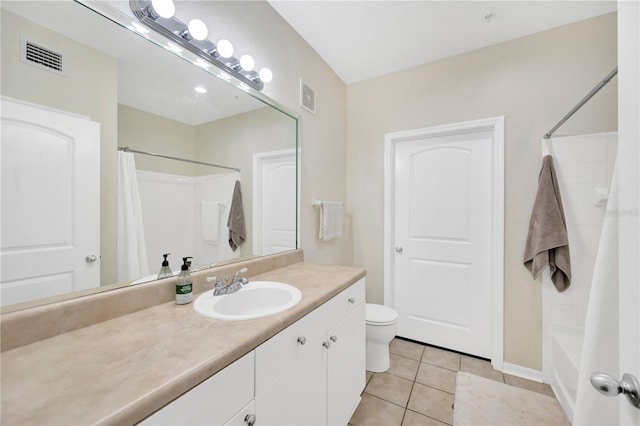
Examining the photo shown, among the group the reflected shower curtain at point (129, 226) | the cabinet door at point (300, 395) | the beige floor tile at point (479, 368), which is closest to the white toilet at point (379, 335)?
the beige floor tile at point (479, 368)

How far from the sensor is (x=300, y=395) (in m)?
0.98

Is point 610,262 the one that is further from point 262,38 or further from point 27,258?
point 262,38

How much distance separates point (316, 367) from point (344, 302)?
0.35m

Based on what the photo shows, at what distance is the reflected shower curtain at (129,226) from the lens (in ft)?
3.10

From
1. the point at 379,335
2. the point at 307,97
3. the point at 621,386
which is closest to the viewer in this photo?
the point at 621,386

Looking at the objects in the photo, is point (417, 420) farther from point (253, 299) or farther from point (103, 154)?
point (103, 154)

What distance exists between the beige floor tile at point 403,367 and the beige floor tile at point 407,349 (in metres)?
0.06

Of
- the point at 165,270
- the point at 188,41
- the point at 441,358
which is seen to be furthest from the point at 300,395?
the point at 441,358

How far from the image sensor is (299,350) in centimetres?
98

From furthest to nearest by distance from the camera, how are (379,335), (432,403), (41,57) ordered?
(379,335), (432,403), (41,57)

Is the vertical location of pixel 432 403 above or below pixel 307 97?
below

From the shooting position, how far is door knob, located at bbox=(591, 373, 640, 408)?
459 mm

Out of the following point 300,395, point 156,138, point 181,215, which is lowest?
point 300,395

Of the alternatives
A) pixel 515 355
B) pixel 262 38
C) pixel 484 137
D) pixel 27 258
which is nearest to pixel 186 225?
pixel 27 258
